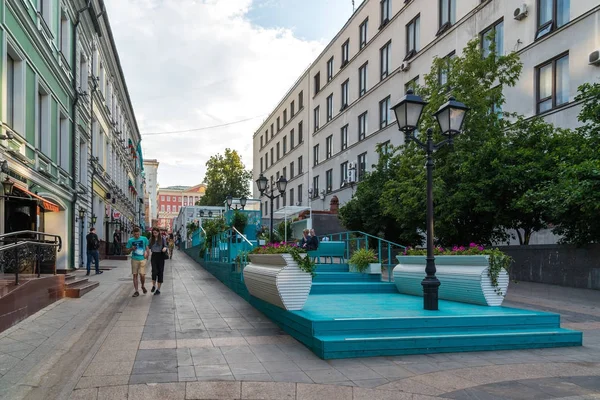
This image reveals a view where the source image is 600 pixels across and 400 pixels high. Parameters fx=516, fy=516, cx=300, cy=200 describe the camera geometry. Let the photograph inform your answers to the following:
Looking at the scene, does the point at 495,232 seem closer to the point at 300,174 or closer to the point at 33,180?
the point at 33,180

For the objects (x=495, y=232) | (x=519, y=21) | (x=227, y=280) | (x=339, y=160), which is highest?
(x=519, y=21)

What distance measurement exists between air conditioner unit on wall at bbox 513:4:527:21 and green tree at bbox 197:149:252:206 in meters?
51.5

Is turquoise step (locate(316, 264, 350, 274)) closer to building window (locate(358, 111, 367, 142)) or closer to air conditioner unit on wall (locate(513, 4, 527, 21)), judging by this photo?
air conditioner unit on wall (locate(513, 4, 527, 21))

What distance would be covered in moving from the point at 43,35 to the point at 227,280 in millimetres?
9286

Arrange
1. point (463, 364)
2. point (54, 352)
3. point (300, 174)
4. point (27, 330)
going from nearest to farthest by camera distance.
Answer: point (463, 364), point (54, 352), point (27, 330), point (300, 174)

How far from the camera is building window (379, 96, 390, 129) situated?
3108cm

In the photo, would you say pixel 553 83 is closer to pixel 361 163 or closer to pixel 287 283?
pixel 287 283

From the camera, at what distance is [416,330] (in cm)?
672

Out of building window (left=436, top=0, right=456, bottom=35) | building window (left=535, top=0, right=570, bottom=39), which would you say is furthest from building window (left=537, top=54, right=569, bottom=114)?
building window (left=436, top=0, right=456, bottom=35)

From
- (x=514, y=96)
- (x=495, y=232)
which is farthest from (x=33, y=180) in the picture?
(x=514, y=96)

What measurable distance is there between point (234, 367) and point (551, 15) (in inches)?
724

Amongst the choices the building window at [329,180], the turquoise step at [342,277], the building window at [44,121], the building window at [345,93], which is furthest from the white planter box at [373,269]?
the building window at [329,180]

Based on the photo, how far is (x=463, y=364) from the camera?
600 centimetres

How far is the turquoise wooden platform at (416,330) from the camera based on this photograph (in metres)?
6.30
